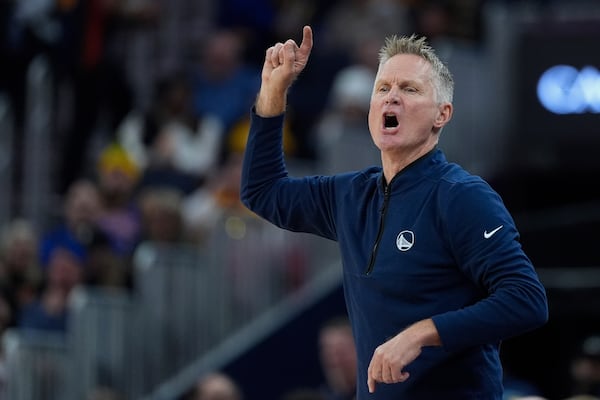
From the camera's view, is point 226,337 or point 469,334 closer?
point 469,334

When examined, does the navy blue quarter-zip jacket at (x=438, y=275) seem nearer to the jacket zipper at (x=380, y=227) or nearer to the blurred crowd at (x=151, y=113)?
the jacket zipper at (x=380, y=227)

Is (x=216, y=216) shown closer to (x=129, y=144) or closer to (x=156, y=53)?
(x=129, y=144)

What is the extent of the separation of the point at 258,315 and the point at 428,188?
20.6ft

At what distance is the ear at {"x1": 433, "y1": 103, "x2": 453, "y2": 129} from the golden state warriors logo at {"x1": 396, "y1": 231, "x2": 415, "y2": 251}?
0.39 m

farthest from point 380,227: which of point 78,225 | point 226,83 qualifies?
point 226,83

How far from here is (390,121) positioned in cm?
464

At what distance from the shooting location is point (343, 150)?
10.6m

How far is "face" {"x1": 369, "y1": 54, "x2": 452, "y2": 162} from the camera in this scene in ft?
15.1

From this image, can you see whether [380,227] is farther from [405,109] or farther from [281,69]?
[281,69]

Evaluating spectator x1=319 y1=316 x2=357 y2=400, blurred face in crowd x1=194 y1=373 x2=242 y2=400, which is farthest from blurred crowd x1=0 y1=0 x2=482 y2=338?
spectator x1=319 y1=316 x2=357 y2=400

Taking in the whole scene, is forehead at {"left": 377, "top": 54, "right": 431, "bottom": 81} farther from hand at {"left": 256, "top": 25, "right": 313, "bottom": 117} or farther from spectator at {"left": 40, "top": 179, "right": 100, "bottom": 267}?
spectator at {"left": 40, "top": 179, "right": 100, "bottom": 267}

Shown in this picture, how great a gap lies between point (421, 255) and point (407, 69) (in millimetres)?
611

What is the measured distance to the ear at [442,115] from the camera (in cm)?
468

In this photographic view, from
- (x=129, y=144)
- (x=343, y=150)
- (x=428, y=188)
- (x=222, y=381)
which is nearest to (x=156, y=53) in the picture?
(x=129, y=144)
